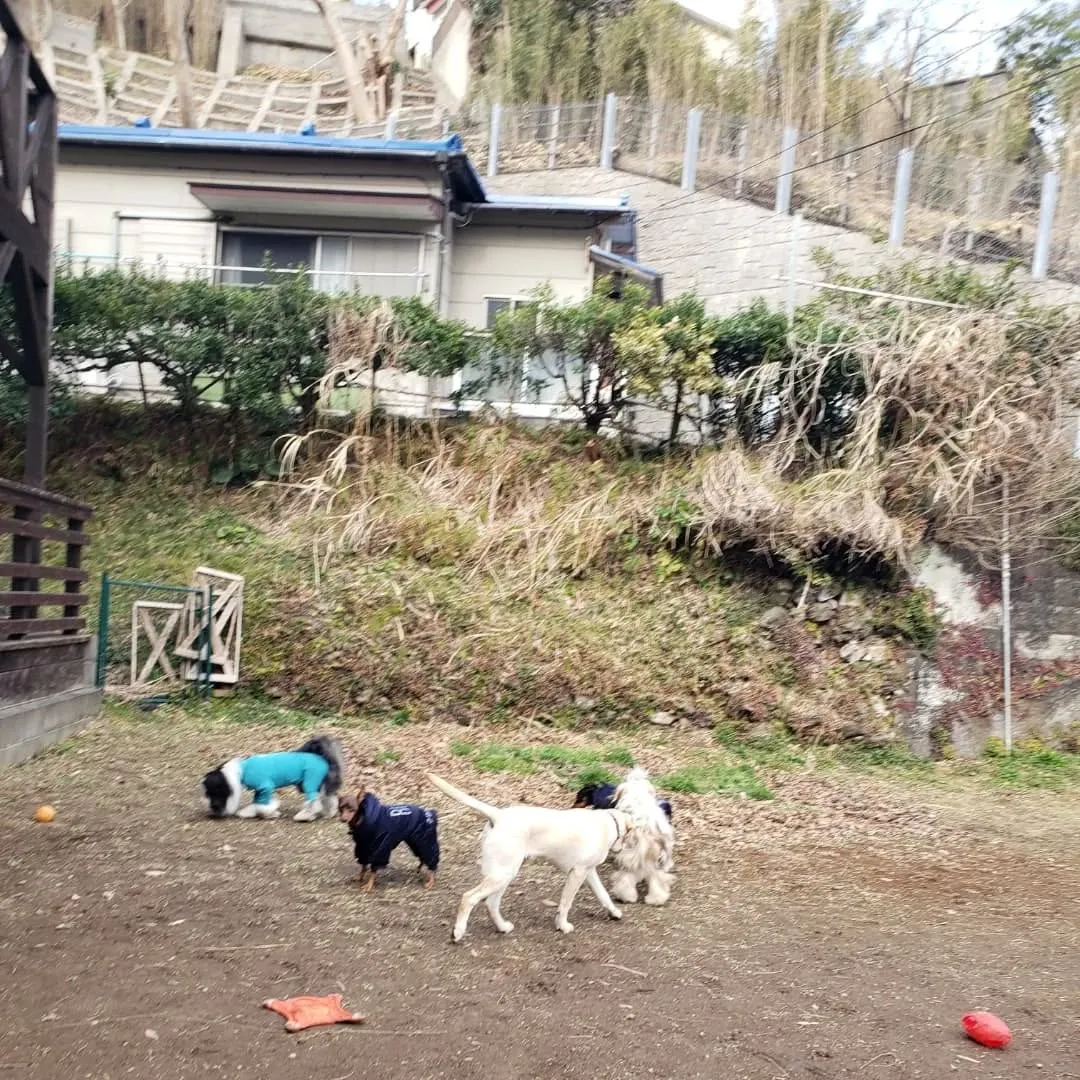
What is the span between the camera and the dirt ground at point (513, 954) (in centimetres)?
348

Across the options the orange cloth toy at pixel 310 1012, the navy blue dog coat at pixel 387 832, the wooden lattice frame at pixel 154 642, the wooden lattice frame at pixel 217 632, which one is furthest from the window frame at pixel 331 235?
the orange cloth toy at pixel 310 1012

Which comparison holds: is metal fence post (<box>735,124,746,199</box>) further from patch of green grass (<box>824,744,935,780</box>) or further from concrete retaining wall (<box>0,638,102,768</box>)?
concrete retaining wall (<box>0,638,102,768</box>)

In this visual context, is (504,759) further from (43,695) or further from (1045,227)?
(1045,227)

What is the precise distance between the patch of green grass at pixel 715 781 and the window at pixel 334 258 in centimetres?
813

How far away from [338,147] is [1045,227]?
10.7 meters

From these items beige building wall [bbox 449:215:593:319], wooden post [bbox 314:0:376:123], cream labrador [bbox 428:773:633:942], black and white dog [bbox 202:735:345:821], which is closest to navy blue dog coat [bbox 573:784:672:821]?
cream labrador [bbox 428:773:633:942]

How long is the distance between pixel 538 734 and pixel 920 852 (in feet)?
12.3

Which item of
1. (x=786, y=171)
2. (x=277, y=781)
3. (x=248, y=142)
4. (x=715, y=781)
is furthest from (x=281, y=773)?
(x=786, y=171)

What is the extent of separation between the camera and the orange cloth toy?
11.7 feet

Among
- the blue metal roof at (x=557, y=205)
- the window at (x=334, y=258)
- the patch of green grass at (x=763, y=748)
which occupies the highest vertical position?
the blue metal roof at (x=557, y=205)

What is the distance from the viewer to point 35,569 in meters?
7.80

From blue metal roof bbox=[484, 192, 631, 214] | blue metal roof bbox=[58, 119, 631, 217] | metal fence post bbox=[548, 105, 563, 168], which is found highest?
metal fence post bbox=[548, 105, 563, 168]

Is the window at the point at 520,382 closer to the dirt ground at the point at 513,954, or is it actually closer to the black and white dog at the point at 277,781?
the dirt ground at the point at 513,954

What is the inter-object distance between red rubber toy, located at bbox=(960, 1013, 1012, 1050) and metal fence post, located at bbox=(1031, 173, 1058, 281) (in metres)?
14.5
